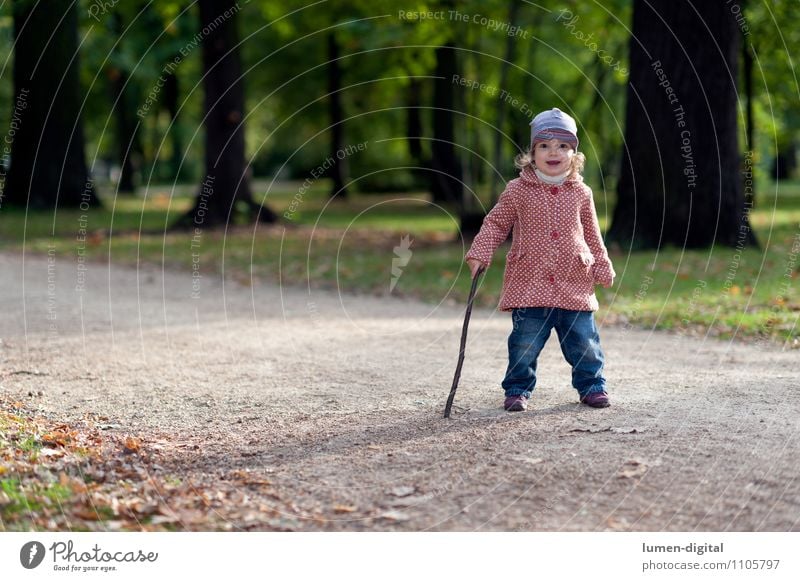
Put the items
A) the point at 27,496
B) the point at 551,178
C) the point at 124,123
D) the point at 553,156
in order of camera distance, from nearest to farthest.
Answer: the point at 27,496 → the point at 553,156 → the point at 551,178 → the point at 124,123

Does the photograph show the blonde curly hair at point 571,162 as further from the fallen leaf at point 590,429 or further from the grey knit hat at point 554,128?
the fallen leaf at point 590,429

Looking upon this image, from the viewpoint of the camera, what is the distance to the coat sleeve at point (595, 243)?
617 centimetres

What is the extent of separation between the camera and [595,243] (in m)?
6.24

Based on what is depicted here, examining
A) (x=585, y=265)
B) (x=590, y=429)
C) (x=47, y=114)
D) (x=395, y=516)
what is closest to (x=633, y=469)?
(x=590, y=429)

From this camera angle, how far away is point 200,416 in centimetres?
640

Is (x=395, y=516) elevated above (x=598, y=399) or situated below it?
below

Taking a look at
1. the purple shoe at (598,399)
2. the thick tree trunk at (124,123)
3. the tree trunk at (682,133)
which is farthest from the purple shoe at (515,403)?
the thick tree trunk at (124,123)

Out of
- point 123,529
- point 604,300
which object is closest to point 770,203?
point 604,300

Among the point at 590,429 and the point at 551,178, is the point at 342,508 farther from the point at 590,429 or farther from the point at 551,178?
the point at 551,178

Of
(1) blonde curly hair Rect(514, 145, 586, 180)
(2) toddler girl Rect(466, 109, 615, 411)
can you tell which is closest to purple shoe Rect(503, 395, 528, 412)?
(2) toddler girl Rect(466, 109, 615, 411)

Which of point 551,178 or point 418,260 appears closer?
point 551,178

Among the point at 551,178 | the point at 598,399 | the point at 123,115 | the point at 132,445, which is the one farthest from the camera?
the point at 123,115

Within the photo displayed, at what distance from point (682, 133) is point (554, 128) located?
8520 millimetres
